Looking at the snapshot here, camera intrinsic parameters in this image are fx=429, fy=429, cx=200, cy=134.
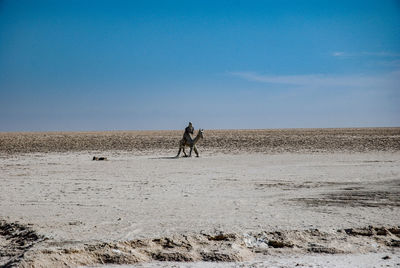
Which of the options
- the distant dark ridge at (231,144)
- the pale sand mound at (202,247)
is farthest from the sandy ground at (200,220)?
the distant dark ridge at (231,144)

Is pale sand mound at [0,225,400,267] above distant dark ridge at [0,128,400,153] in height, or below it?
below

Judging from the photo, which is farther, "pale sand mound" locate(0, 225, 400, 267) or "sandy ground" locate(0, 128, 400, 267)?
"sandy ground" locate(0, 128, 400, 267)

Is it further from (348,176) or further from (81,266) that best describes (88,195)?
(348,176)

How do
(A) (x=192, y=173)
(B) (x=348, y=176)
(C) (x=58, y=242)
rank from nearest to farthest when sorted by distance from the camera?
(C) (x=58, y=242)
(B) (x=348, y=176)
(A) (x=192, y=173)

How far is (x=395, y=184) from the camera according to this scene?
11836mm

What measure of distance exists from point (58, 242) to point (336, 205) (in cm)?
563

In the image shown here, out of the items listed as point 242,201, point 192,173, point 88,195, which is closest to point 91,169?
point 192,173

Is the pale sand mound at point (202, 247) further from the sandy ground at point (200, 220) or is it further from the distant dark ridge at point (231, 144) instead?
the distant dark ridge at point (231, 144)

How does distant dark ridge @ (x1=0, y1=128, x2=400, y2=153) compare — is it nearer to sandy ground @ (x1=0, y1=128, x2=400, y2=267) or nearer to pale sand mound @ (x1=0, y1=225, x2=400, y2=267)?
sandy ground @ (x1=0, y1=128, x2=400, y2=267)

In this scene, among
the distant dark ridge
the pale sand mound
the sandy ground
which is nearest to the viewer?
the pale sand mound

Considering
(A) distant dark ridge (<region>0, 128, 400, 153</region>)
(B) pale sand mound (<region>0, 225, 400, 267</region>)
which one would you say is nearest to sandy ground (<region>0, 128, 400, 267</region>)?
(B) pale sand mound (<region>0, 225, 400, 267</region>)

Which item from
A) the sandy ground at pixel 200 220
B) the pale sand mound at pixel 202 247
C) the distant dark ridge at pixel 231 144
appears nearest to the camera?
the pale sand mound at pixel 202 247

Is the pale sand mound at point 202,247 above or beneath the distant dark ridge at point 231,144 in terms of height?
beneath

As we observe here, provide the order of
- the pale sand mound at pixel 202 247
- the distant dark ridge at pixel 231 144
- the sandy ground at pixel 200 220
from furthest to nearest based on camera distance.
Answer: the distant dark ridge at pixel 231 144
the sandy ground at pixel 200 220
the pale sand mound at pixel 202 247
